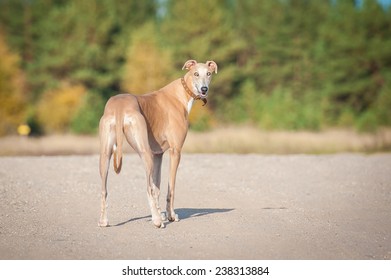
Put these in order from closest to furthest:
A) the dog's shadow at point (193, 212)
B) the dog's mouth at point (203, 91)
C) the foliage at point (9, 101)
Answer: the dog's mouth at point (203, 91)
the dog's shadow at point (193, 212)
the foliage at point (9, 101)

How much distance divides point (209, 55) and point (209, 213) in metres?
41.9

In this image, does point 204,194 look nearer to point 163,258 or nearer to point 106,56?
point 163,258

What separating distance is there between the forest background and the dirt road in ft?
81.7

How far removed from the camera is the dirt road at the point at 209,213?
854 cm

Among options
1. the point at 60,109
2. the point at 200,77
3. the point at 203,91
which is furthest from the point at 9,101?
the point at 203,91

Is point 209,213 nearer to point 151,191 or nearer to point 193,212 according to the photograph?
point 193,212

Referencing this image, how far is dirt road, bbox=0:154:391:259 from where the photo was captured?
8539 mm

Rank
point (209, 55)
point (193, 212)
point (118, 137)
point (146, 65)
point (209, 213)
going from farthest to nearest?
1. point (209, 55)
2. point (146, 65)
3. point (193, 212)
4. point (209, 213)
5. point (118, 137)

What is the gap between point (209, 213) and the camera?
11.8 meters

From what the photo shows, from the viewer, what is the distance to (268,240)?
30.1 feet

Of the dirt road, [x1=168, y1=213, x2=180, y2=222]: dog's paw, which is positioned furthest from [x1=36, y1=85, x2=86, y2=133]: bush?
[x1=168, y1=213, x2=180, y2=222]: dog's paw

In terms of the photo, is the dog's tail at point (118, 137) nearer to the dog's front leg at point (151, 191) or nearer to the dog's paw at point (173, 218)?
the dog's front leg at point (151, 191)

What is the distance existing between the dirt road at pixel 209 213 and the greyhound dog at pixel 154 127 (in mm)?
588

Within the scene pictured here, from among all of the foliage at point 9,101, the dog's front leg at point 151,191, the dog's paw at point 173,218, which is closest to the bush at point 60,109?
the foliage at point 9,101
